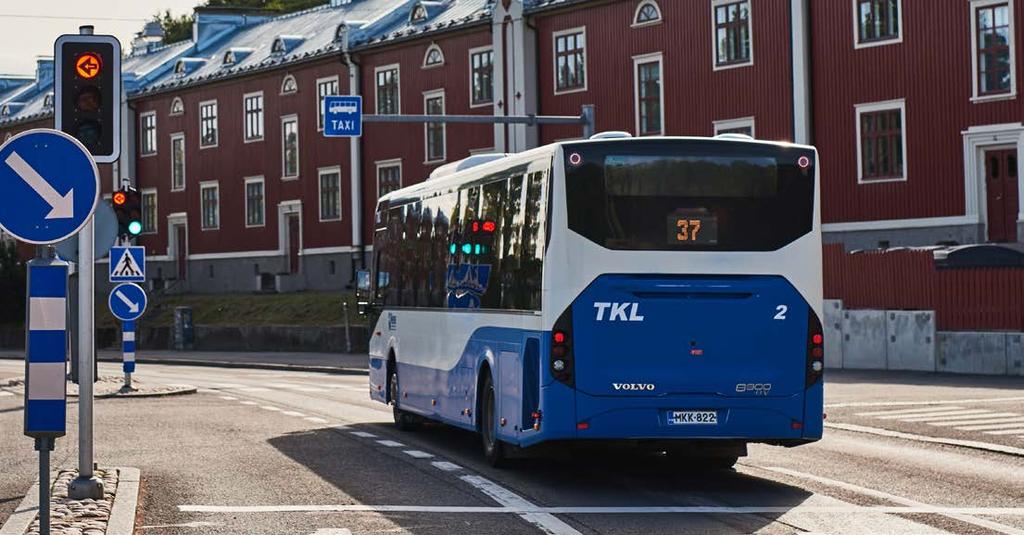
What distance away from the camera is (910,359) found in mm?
36562

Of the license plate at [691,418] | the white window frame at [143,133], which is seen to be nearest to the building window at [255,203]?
the white window frame at [143,133]

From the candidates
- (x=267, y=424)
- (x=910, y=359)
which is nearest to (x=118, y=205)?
(x=267, y=424)

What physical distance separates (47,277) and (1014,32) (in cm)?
3557

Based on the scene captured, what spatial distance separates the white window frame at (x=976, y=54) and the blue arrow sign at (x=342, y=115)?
49.7ft

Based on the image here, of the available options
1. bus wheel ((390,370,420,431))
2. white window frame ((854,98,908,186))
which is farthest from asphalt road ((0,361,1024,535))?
white window frame ((854,98,908,186))

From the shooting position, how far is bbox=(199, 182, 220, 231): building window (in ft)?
240

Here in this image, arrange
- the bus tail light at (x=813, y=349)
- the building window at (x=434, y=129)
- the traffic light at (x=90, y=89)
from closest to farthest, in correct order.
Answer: the traffic light at (x=90, y=89)
the bus tail light at (x=813, y=349)
the building window at (x=434, y=129)

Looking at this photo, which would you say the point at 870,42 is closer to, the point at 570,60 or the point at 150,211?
the point at 570,60

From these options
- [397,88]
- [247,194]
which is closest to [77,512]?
[397,88]

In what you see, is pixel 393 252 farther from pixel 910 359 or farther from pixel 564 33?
pixel 564 33

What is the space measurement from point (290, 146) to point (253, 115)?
319 centimetres

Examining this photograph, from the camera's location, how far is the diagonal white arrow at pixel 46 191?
10.1 meters

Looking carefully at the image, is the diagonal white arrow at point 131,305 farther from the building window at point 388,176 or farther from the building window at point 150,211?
the building window at point 150,211

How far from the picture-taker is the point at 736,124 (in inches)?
1934
